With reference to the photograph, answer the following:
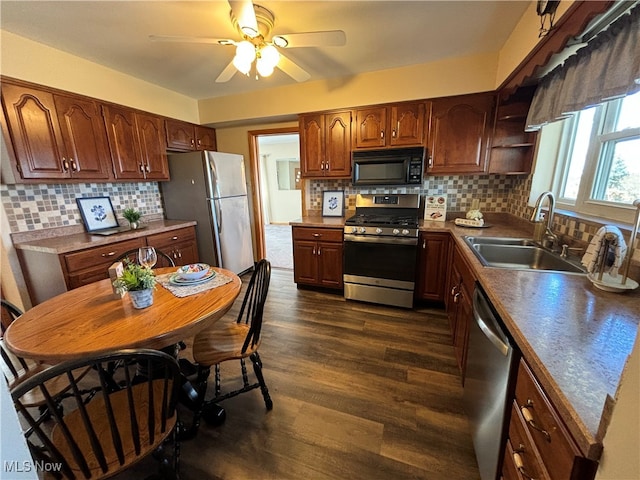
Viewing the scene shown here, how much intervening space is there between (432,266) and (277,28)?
2365mm

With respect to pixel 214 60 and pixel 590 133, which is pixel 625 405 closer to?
pixel 590 133

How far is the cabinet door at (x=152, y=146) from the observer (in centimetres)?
279

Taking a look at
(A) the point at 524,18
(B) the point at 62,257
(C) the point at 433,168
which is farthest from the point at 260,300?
(A) the point at 524,18

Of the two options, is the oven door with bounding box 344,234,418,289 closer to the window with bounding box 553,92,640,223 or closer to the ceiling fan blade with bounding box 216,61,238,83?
the window with bounding box 553,92,640,223

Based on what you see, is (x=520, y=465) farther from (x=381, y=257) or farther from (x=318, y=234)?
(x=318, y=234)

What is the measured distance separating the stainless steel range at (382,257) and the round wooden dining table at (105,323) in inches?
60.3

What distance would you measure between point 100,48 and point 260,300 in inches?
98.7

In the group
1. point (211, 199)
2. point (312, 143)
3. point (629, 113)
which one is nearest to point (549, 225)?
point (629, 113)

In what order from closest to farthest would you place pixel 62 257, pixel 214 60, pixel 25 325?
pixel 25 325, pixel 62 257, pixel 214 60

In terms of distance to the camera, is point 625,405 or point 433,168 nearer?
point 625,405

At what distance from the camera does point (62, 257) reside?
1966mm

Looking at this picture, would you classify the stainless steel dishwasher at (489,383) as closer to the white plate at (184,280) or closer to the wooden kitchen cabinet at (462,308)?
the wooden kitchen cabinet at (462,308)

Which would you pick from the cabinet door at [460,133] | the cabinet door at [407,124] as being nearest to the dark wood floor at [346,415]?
the cabinet door at [460,133]

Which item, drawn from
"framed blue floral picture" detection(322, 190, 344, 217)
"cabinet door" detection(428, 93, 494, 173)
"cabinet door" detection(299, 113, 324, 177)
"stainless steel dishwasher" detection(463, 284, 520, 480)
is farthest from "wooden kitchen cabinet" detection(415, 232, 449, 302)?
"cabinet door" detection(299, 113, 324, 177)
